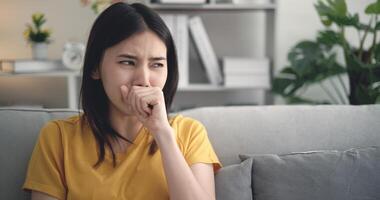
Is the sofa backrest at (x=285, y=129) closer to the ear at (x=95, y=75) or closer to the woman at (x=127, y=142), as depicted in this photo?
the woman at (x=127, y=142)

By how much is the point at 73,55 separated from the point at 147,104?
1.26m

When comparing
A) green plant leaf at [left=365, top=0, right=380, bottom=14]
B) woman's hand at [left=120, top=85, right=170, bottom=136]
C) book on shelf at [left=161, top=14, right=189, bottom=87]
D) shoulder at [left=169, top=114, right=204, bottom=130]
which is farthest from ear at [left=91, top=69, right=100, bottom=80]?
green plant leaf at [left=365, top=0, right=380, bottom=14]

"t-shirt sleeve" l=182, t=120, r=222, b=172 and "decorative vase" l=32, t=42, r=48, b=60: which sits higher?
"decorative vase" l=32, t=42, r=48, b=60

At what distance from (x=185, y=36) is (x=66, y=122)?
115 cm

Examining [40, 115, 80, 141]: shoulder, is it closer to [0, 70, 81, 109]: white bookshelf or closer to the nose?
the nose

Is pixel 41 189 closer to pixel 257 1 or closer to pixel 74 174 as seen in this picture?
pixel 74 174

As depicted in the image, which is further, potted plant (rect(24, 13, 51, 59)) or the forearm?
potted plant (rect(24, 13, 51, 59))

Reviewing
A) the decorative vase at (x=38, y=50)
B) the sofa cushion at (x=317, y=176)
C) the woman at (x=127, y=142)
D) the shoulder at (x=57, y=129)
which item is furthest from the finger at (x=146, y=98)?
the decorative vase at (x=38, y=50)

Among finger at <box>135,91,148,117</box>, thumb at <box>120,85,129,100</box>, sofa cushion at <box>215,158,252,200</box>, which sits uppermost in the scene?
thumb at <box>120,85,129,100</box>

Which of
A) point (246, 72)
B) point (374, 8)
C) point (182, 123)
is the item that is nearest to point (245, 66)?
point (246, 72)

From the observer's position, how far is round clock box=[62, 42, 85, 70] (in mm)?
2129

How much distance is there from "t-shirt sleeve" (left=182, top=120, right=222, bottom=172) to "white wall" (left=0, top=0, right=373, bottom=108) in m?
1.37

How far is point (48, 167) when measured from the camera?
1030 millimetres

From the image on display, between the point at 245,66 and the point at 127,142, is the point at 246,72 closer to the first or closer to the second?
the point at 245,66
